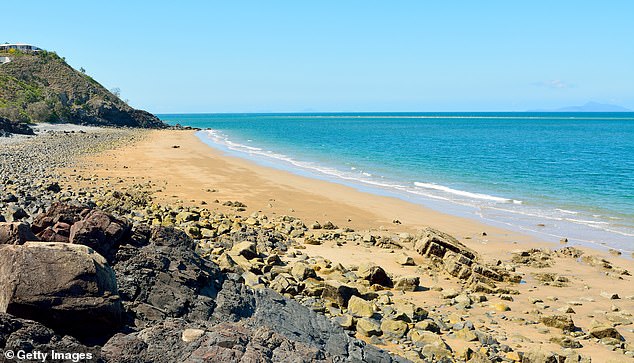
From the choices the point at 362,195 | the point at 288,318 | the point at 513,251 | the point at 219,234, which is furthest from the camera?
the point at 362,195

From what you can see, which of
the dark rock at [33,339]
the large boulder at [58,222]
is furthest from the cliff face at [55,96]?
the dark rock at [33,339]

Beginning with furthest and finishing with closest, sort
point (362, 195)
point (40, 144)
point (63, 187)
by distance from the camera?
point (40, 144) → point (362, 195) → point (63, 187)

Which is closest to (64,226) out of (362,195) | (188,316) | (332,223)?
(188,316)

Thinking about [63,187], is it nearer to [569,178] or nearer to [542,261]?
[542,261]

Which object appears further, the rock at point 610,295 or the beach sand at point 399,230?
the rock at point 610,295

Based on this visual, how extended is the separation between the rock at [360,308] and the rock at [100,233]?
16.2 ft

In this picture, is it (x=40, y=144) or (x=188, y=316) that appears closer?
(x=188, y=316)

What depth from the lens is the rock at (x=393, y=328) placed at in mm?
10188

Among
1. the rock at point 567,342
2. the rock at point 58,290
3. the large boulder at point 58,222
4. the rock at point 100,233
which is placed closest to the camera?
the rock at point 58,290

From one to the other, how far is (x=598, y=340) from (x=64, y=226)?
11.2 metres

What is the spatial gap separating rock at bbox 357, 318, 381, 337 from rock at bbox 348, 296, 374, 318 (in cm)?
42

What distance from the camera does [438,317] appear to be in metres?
11.5

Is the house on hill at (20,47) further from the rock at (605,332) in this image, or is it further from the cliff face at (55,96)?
the rock at (605,332)

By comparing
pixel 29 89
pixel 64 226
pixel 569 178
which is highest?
pixel 29 89
